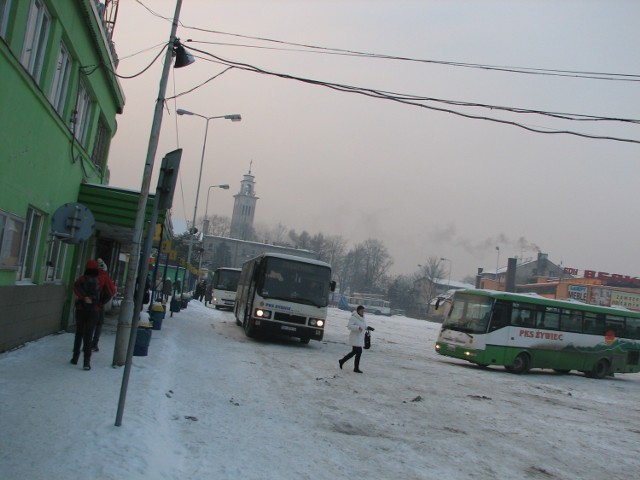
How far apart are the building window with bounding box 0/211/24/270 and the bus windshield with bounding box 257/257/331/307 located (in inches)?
380

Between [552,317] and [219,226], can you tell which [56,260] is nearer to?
[552,317]

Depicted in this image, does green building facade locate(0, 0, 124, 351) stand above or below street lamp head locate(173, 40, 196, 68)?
below

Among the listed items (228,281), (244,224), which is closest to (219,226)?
(244,224)

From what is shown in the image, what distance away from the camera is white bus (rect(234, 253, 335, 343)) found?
62.0 feet

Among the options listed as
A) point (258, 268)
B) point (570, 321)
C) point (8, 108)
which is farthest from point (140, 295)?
point (570, 321)

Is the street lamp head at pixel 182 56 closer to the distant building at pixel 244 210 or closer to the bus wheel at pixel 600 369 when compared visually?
the bus wheel at pixel 600 369

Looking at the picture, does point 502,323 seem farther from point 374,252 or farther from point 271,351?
point 374,252

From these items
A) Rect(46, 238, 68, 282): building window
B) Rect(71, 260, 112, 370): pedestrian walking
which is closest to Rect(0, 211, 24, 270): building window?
Rect(71, 260, 112, 370): pedestrian walking

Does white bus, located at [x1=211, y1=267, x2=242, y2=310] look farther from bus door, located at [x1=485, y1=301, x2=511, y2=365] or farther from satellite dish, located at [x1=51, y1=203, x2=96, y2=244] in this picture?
satellite dish, located at [x1=51, y1=203, x2=96, y2=244]

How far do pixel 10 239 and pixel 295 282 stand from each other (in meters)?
10.7

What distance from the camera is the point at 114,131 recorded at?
63.3 ft

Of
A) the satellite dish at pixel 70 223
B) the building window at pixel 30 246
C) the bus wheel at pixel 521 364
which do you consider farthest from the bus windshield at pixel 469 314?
the satellite dish at pixel 70 223

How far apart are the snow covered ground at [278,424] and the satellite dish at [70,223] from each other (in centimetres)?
212

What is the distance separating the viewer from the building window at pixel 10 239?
30.2 ft
